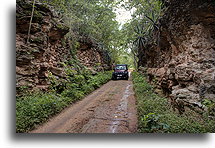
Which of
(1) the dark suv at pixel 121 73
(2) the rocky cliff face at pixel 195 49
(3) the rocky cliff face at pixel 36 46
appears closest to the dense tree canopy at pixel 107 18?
(3) the rocky cliff face at pixel 36 46

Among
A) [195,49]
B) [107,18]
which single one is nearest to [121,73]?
[107,18]

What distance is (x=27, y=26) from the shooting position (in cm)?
473

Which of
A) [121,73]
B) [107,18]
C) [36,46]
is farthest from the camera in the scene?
[107,18]

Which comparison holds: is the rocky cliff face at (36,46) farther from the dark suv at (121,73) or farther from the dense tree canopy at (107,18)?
the dark suv at (121,73)

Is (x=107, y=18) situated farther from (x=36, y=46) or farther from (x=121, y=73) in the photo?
(x=36, y=46)

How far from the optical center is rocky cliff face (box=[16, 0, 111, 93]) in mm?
4378

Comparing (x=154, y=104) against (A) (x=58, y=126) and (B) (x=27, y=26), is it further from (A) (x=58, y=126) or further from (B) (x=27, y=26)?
(B) (x=27, y=26)

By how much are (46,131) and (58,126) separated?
0.34 meters

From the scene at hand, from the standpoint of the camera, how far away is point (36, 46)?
5004 mm

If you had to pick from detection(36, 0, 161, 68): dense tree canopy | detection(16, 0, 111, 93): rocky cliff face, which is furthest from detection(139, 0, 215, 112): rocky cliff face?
detection(16, 0, 111, 93): rocky cliff face

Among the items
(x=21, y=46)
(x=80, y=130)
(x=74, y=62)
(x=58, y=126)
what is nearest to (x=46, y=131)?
(x=58, y=126)

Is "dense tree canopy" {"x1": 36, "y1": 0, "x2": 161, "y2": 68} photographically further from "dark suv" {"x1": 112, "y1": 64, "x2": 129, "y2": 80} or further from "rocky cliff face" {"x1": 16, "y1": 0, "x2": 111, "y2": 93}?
"dark suv" {"x1": 112, "y1": 64, "x2": 129, "y2": 80}

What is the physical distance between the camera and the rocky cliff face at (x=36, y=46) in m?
4.38

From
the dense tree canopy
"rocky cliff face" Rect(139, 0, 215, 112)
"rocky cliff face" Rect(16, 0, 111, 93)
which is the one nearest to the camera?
"rocky cliff face" Rect(139, 0, 215, 112)
